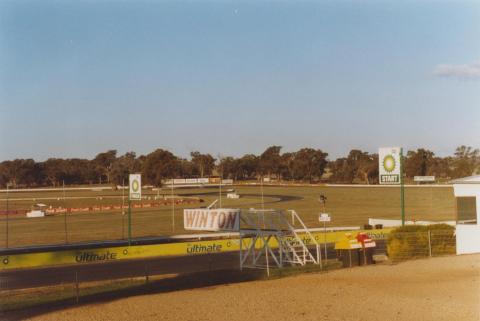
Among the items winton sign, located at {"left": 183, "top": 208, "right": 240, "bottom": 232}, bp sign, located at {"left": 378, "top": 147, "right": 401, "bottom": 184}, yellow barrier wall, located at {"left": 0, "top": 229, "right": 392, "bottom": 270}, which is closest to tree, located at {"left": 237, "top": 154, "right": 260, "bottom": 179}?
yellow barrier wall, located at {"left": 0, "top": 229, "right": 392, "bottom": 270}

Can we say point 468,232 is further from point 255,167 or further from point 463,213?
point 255,167

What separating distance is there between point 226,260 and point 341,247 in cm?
755

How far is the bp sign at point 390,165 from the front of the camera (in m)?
34.3

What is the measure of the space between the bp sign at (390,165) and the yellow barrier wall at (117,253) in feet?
11.8

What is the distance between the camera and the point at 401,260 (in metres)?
28.8

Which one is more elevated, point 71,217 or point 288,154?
point 288,154

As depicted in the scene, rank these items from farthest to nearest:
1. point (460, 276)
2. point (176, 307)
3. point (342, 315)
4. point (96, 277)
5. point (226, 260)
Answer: point (226, 260)
point (96, 277)
point (460, 276)
point (176, 307)
point (342, 315)

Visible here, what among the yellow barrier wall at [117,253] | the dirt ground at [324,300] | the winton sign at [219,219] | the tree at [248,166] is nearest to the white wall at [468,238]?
the dirt ground at [324,300]

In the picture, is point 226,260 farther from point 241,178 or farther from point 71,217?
point 241,178

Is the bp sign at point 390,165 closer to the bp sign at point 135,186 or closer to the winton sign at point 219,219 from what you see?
the winton sign at point 219,219

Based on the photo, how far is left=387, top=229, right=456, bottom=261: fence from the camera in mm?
29375

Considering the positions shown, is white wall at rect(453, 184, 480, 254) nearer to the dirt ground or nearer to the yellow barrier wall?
the dirt ground

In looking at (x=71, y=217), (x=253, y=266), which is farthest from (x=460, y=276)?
(x=71, y=217)

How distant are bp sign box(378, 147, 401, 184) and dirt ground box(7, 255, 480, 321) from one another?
10628 millimetres
